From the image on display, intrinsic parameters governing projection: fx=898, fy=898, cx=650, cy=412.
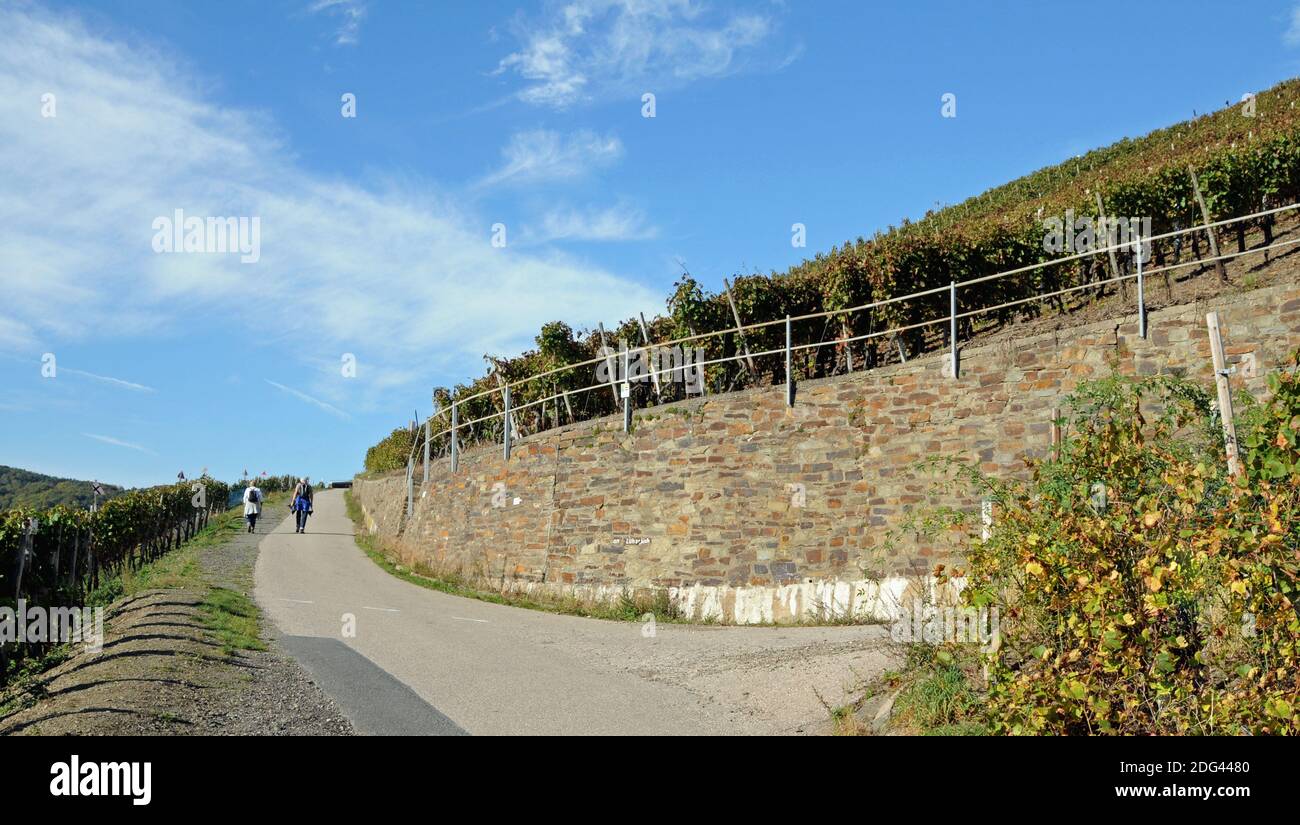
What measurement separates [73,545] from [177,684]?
11.9 m

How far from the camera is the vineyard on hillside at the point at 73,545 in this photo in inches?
564

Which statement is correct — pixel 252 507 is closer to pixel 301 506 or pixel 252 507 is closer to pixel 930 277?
pixel 301 506

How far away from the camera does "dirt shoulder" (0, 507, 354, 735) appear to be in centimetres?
752

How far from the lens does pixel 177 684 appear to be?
8.79m

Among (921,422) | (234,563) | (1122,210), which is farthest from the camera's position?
(234,563)

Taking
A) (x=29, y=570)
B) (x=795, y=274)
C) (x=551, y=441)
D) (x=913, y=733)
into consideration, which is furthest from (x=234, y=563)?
(x=913, y=733)

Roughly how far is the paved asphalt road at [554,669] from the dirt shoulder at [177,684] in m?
0.38

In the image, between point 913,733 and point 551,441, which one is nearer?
point 913,733

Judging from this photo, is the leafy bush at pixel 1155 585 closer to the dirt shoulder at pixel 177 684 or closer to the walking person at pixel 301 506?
the dirt shoulder at pixel 177 684

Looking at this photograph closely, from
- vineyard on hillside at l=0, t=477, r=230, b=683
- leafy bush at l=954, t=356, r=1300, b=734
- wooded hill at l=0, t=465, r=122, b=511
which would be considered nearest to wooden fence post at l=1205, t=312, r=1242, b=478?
leafy bush at l=954, t=356, r=1300, b=734

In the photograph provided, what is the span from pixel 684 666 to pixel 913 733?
176 inches

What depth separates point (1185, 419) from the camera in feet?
21.4

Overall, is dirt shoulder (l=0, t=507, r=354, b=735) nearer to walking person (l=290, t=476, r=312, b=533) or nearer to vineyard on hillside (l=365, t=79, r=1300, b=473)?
vineyard on hillside (l=365, t=79, r=1300, b=473)
